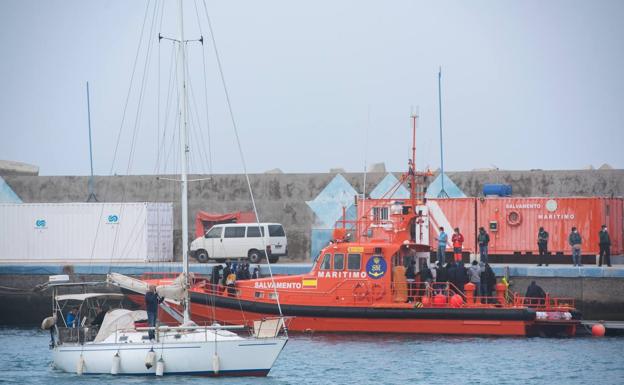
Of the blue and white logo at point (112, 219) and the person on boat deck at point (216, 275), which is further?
the blue and white logo at point (112, 219)

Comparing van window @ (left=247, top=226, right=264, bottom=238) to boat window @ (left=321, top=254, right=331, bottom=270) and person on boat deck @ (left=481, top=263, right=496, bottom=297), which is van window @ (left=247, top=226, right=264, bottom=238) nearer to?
boat window @ (left=321, top=254, right=331, bottom=270)

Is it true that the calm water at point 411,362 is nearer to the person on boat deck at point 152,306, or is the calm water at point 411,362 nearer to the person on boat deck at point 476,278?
the person on boat deck at point 152,306

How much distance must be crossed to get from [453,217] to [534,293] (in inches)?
355

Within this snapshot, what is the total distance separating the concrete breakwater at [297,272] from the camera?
113 ft

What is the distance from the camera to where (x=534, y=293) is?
31.7m

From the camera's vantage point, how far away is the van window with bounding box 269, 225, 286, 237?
41.6 m

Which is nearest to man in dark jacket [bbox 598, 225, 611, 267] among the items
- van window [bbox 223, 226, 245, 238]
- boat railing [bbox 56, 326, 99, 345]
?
van window [bbox 223, 226, 245, 238]

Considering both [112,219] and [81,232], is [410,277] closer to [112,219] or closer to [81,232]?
[112,219]

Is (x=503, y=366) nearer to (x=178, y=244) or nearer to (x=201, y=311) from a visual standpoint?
(x=201, y=311)

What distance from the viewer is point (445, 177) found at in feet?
147

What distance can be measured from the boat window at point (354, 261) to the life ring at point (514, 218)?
9.70 metres

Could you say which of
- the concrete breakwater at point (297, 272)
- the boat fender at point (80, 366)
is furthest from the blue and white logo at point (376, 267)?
the boat fender at point (80, 366)

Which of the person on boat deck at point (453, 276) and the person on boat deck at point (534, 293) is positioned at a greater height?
the person on boat deck at point (453, 276)

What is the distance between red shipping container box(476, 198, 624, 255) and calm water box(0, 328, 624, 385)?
8134 millimetres
